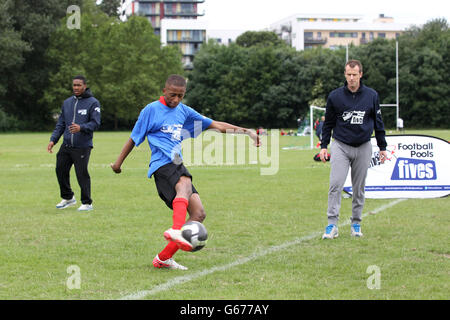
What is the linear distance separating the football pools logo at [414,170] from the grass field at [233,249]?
654 mm

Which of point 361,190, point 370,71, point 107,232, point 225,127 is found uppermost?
point 370,71

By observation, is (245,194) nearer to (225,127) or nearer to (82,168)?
(82,168)

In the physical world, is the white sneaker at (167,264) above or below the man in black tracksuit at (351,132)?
below

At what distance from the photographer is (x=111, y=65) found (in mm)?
65000

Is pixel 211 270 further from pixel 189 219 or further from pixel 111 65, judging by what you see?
pixel 111 65

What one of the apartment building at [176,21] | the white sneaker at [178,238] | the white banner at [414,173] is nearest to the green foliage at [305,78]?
the apartment building at [176,21]

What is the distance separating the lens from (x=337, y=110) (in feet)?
25.4

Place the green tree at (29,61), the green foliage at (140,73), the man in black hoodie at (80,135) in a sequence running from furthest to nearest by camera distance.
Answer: the green foliage at (140,73), the green tree at (29,61), the man in black hoodie at (80,135)

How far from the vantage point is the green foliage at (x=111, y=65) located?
63.5 meters

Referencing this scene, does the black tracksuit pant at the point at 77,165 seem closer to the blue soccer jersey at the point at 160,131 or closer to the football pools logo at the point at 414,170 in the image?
the blue soccer jersey at the point at 160,131

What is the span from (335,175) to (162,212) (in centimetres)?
353

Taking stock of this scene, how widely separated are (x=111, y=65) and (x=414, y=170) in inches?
2231
